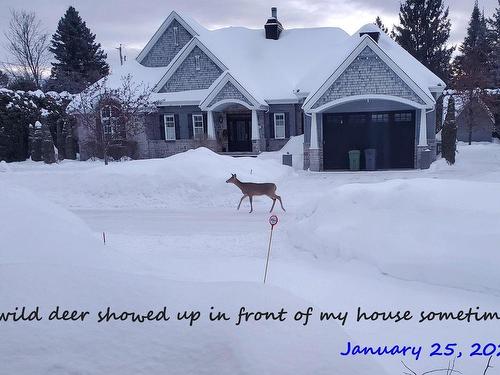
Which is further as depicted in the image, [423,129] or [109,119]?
[109,119]

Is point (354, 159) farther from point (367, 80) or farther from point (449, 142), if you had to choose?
point (449, 142)

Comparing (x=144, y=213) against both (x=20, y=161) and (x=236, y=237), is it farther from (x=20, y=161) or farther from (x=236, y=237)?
(x=20, y=161)

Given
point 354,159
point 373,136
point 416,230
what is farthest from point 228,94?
point 416,230

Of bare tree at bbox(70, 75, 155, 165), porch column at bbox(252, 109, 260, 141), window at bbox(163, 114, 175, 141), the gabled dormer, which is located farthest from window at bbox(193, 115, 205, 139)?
the gabled dormer

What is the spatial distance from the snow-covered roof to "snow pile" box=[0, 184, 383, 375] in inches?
745

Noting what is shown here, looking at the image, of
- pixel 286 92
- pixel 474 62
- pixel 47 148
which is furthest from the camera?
pixel 474 62

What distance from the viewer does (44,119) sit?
1054 inches

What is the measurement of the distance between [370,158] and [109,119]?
47.1 feet

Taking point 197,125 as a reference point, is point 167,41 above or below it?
above

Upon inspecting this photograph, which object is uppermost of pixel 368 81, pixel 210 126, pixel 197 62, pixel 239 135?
pixel 197 62

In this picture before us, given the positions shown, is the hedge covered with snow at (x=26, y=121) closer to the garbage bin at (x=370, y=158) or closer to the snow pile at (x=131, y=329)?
the garbage bin at (x=370, y=158)

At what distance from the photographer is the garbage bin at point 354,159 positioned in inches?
814

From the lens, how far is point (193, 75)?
27.5m

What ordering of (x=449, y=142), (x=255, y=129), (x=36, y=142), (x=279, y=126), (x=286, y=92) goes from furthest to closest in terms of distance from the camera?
1. (x=279, y=126)
2. (x=286, y=92)
3. (x=36, y=142)
4. (x=255, y=129)
5. (x=449, y=142)
